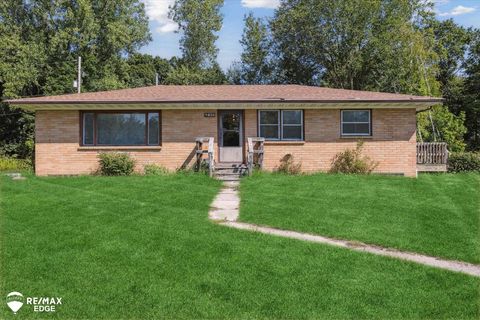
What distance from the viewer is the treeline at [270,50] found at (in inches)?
1137

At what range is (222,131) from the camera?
1667 centimetres

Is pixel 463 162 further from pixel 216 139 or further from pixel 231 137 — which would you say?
pixel 216 139

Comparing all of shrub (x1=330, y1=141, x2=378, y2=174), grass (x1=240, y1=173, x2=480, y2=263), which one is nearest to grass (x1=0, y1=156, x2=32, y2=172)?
grass (x1=240, y1=173, x2=480, y2=263)

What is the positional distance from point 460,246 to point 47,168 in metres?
14.3

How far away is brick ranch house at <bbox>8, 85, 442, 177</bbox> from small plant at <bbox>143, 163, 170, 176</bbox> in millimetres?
268

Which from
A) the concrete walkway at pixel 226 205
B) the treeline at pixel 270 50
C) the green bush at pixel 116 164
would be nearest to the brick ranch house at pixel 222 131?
the green bush at pixel 116 164

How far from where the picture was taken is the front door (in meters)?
16.7

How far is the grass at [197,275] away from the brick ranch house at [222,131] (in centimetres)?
764

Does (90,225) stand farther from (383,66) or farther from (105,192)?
(383,66)

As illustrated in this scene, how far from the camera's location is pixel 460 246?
7.11m

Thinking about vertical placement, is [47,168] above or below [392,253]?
above

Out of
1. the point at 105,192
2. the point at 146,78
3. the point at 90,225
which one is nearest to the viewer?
the point at 90,225

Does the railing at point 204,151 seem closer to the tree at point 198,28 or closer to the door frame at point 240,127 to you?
the door frame at point 240,127

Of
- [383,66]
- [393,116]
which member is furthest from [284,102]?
[383,66]
